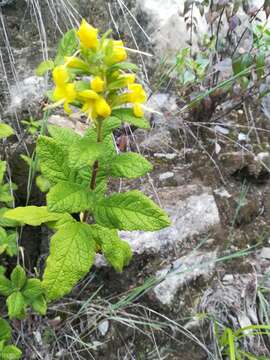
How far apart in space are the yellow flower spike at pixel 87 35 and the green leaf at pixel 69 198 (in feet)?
0.95

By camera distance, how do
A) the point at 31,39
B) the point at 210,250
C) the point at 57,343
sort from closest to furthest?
the point at 57,343 < the point at 210,250 < the point at 31,39

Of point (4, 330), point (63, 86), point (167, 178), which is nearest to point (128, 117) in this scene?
point (63, 86)

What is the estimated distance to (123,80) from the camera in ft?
2.85

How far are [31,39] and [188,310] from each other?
125 cm

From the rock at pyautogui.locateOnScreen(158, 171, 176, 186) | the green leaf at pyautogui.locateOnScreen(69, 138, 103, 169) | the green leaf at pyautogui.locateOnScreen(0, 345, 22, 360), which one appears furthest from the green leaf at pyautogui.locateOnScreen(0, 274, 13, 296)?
the rock at pyautogui.locateOnScreen(158, 171, 176, 186)

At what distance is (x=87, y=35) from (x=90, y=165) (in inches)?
9.8

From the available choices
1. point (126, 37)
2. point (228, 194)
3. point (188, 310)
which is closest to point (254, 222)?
point (228, 194)

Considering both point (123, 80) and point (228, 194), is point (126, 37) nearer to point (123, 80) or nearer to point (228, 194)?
point (228, 194)

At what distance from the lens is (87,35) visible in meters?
0.83

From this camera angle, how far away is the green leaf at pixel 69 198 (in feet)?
3.02

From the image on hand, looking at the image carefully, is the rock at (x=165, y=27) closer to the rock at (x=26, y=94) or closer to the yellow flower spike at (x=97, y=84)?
the rock at (x=26, y=94)

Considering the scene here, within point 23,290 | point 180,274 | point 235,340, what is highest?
point 23,290

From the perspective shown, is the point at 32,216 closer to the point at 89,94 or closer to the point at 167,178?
the point at 89,94

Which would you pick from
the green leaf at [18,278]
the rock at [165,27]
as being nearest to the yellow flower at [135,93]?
the green leaf at [18,278]
